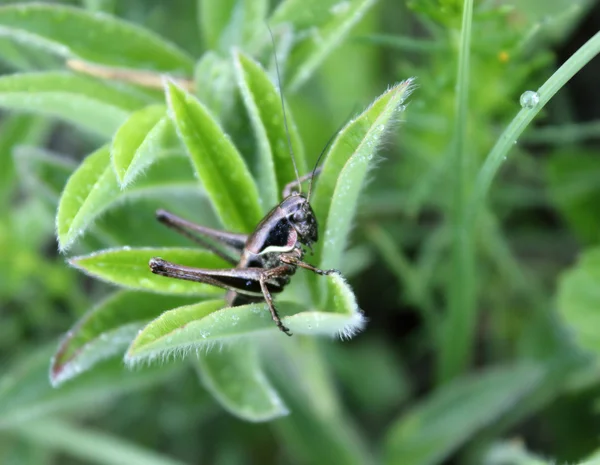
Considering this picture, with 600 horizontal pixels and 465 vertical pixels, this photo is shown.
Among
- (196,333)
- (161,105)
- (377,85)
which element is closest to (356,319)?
(196,333)

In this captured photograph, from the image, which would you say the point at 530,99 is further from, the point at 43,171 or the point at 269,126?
the point at 43,171

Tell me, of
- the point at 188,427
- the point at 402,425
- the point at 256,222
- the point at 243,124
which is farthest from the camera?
the point at 188,427

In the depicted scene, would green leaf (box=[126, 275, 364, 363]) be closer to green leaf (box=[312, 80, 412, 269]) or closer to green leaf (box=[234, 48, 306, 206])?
green leaf (box=[312, 80, 412, 269])

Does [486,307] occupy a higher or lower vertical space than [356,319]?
lower

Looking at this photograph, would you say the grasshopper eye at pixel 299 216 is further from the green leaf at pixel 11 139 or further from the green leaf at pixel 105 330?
the green leaf at pixel 11 139

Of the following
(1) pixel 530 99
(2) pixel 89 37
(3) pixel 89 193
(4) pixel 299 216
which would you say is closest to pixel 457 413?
(4) pixel 299 216

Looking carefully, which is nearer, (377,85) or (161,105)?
(161,105)

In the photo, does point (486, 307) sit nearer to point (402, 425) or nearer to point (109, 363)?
point (402, 425)
